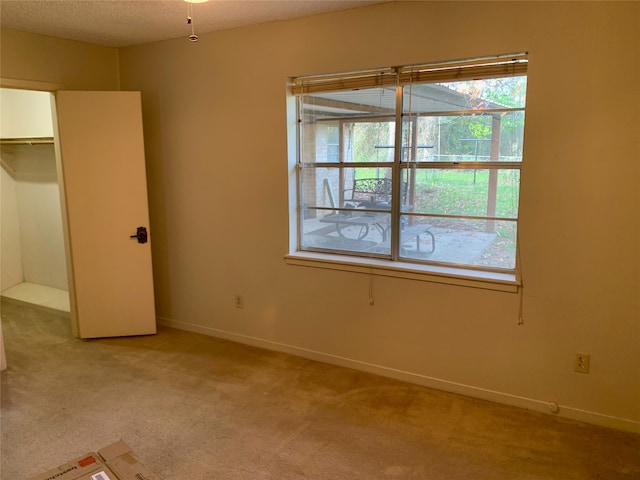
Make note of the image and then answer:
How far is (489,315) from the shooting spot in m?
2.78

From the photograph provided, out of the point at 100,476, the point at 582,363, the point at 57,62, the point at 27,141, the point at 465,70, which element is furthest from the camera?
the point at 27,141

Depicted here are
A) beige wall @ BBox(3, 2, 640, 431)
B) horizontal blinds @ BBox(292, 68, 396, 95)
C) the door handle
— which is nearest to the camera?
beige wall @ BBox(3, 2, 640, 431)

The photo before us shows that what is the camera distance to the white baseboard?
8.39 feet

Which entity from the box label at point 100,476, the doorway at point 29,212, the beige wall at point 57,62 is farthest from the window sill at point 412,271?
the doorway at point 29,212

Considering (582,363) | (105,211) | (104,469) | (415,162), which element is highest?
(415,162)

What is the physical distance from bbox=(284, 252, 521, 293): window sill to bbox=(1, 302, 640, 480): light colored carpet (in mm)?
743

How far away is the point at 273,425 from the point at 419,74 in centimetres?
231

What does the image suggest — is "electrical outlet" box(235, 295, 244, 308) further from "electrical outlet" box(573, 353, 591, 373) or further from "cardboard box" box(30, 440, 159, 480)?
"electrical outlet" box(573, 353, 591, 373)

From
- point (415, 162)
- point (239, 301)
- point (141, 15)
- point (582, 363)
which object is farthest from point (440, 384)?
point (141, 15)

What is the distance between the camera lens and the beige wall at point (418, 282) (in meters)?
2.39

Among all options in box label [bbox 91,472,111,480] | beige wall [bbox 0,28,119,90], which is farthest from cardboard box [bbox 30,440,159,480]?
beige wall [bbox 0,28,119,90]

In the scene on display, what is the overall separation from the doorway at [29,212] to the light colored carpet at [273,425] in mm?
1681

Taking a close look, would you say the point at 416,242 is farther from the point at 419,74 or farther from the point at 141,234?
the point at 141,234

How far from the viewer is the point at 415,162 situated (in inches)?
118
